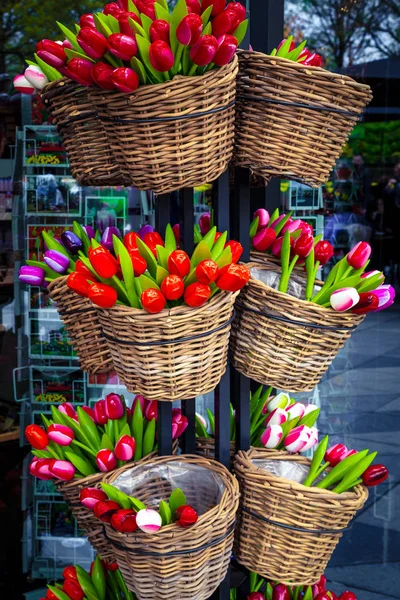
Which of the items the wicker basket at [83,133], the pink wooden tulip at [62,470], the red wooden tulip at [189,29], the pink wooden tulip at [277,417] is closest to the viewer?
the red wooden tulip at [189,29]

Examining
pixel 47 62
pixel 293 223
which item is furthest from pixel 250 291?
pixel 47 62

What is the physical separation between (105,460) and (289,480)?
0.40 meters

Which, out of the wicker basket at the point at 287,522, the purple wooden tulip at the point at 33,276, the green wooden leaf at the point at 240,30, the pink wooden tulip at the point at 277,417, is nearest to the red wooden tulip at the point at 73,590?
the wicker basket at the point at 287,522

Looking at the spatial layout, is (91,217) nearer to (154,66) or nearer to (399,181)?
(399,181)

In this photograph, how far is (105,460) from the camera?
1728 mm

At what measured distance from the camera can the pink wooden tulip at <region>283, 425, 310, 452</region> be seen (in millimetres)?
1869

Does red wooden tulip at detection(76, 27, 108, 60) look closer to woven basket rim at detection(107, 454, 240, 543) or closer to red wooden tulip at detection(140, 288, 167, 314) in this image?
red wooden tulip at detection(140, 288, 167, 314)

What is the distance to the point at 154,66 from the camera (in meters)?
1.42

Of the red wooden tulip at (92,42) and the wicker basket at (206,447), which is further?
the wicker basket at (206,447)

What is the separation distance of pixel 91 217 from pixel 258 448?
1446 millimetres

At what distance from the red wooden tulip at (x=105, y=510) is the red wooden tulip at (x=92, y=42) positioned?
2.81ft

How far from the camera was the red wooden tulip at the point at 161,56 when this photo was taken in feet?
4.59

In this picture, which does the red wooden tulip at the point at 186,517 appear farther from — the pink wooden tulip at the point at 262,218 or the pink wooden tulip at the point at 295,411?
the pink wooden tulip at the point at 262,218

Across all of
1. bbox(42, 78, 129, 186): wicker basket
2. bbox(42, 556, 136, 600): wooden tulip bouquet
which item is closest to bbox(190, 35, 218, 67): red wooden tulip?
bbox(42, 78, 129, 186): wicker basket
